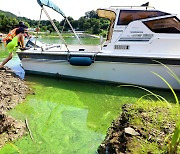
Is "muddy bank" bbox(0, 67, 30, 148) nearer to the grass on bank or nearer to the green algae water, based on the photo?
the green algae water

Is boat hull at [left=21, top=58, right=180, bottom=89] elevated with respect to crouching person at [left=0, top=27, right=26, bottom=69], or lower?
lower

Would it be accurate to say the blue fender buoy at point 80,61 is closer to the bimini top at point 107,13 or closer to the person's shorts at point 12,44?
the bimini top at point 107,13

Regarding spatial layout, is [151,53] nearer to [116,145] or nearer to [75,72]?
[75,72]

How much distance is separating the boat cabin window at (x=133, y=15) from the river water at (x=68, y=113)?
1.84 m

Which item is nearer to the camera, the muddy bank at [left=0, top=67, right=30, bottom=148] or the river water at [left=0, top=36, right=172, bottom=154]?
the river water at [left=0, top=36, right=172, bottom=154]

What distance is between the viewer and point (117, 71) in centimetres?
667

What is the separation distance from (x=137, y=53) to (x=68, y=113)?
8.51ft

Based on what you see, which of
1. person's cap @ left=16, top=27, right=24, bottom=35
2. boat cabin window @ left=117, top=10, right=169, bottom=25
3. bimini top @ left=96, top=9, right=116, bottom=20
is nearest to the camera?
boat cabin window @ left=117, top=10, right=169, bottom=25

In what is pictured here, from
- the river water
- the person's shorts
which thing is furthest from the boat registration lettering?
the person's shorts

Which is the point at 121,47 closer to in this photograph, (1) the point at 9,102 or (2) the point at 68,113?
(2) the point at 68,113

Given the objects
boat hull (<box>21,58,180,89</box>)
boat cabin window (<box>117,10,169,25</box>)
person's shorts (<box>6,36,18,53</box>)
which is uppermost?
boat cabin window (<box>117,10,169,25</box>)

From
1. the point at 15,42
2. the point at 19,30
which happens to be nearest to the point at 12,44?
the point at 15,42

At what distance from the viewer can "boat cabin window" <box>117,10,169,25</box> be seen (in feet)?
21.3

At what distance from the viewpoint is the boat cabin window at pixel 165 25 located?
627cm
